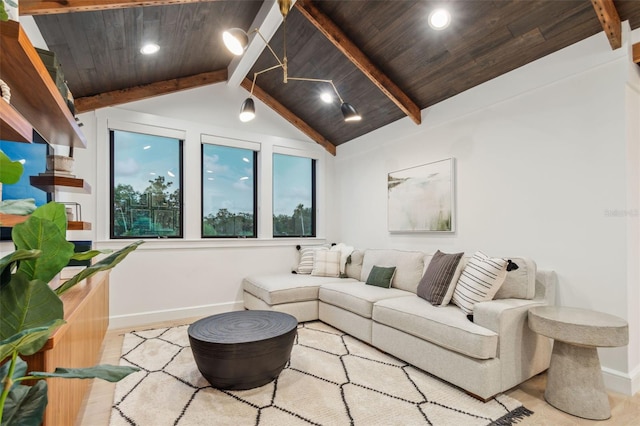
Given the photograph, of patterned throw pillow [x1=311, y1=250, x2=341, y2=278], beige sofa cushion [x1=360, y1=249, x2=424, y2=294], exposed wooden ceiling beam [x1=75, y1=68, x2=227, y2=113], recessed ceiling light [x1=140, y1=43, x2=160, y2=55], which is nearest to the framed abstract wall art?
beige sofa cushion [x1=360, y1=249, x2=424, y2=294]

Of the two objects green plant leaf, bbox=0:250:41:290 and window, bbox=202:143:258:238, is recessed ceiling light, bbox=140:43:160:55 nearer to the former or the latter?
A: window, bbox=202:143:258:238

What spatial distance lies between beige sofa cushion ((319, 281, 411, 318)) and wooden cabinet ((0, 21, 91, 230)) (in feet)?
7.85

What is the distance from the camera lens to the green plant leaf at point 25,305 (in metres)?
0.83

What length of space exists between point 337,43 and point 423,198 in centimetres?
188

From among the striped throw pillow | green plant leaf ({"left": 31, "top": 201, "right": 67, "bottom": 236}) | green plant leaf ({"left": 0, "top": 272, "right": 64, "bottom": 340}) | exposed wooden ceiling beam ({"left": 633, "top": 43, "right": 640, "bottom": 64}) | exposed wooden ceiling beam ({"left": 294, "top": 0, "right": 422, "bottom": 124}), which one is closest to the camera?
green plant leaf ({"left": 0, "top": 272, "right": 64, "bottom": 340})

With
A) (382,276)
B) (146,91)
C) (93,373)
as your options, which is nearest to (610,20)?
(382,276)

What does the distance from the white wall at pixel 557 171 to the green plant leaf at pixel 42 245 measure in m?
3.12

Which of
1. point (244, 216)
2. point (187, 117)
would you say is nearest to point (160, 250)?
point (244, 216)

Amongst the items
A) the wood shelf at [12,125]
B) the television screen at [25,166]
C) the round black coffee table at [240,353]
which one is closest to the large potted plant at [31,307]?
the wood shelf at [12,125]

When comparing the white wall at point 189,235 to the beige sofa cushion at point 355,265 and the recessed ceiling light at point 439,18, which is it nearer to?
the beige sofa cushion at point 355,265

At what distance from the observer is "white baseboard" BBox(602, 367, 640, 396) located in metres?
2.27

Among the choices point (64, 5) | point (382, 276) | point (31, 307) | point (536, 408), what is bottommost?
point (536, 408)

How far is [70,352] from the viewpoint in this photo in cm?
160

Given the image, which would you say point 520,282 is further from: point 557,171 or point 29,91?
point 29,91
